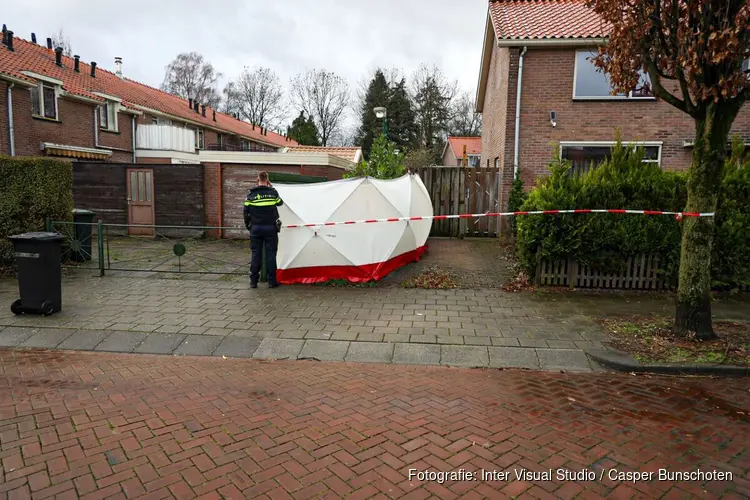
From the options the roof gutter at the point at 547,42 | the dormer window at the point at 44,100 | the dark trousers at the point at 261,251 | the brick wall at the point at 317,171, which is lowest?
the dark trousers at the point at 261,251

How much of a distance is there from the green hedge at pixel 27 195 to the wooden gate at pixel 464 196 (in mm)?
9087

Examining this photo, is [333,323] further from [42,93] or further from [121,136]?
[121,136]

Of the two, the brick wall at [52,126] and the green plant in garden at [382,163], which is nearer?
the green plant in garden at [382,163]

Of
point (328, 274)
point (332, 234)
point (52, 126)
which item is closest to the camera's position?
point (332, 234)

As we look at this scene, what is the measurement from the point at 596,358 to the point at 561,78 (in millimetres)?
10601

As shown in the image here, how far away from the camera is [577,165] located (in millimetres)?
14039

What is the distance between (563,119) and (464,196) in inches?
133

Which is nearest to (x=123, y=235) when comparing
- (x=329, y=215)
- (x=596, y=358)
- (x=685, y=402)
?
(x=329, y=215)

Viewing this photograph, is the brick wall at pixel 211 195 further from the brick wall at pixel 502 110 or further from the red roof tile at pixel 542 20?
the red roof tile at pixel 542 20

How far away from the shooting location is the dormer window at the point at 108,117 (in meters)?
23.4

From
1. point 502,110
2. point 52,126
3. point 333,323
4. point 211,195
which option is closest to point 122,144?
point 52,126

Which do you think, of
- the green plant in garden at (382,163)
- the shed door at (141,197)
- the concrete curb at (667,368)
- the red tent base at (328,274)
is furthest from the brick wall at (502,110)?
the shed door at (141,197)

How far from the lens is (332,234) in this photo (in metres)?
8.23

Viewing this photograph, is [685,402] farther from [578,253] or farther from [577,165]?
[577,165]
